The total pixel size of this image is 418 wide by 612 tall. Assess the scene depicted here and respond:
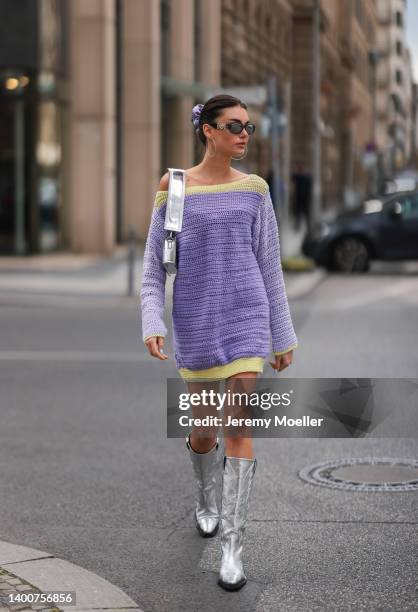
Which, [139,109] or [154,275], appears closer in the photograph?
[154,275]

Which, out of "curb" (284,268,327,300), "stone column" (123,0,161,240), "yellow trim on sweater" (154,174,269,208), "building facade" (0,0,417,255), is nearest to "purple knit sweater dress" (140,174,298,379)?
"yellow trim on sweater" (154,174,269,208)

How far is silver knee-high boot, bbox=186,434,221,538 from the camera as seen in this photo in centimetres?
573

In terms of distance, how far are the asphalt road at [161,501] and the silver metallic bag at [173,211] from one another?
4.04ft

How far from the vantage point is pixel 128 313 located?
16.5 metres

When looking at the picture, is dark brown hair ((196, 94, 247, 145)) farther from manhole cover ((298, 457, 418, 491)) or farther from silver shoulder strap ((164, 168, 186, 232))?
manhole cover ((298, 457, 418, 491))

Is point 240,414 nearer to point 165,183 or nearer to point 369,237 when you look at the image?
point 165,183

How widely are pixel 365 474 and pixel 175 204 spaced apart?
2591 millimetres

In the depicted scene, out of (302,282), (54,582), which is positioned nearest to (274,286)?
(54,582)

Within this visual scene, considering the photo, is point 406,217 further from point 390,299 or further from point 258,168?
point 258,168

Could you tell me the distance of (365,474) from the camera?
7246mm

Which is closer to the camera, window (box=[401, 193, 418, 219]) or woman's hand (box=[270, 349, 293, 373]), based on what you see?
woman's hand (box=[270, 349, 293, 373])

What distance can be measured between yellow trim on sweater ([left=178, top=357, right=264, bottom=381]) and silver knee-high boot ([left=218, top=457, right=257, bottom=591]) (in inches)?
12.4

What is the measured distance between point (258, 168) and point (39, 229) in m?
18.3

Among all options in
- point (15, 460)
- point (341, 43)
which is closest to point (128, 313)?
point (15, 460)
